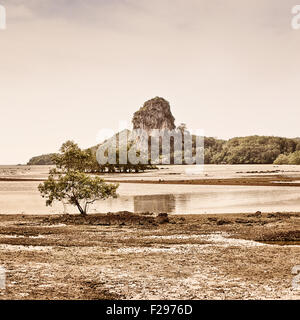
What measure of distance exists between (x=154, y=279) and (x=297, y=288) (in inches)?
163

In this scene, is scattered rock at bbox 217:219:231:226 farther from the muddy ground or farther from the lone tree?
the lone tree

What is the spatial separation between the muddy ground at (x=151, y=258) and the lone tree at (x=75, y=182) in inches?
154

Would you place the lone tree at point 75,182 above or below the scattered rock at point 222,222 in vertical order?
above

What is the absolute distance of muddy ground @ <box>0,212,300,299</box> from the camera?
11.6 meters

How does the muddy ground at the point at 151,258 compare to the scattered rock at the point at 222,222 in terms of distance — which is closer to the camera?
the muddy ground at the point at 151,258

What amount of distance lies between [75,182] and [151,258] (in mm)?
15540

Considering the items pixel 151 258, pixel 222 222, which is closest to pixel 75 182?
pixel 222 222

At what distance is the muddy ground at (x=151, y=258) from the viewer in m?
11.6

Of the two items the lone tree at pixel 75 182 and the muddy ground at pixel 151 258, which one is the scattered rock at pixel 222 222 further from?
the lone tree at pixel 75 182

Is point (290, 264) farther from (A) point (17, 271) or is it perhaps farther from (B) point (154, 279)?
(A) point (17, 271)

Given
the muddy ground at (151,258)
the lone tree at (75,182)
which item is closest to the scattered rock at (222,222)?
the muddy ground at (151,258)

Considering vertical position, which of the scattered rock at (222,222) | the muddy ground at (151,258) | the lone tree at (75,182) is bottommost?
the muddy ground at (151,258)
